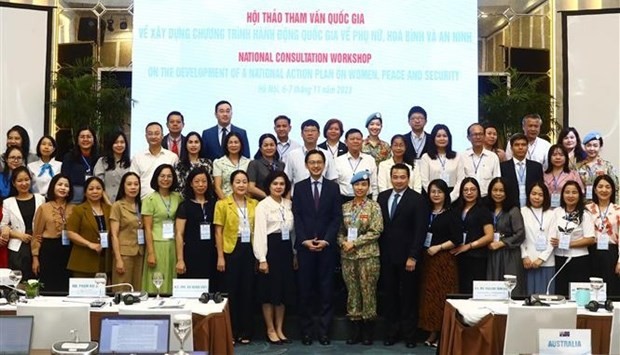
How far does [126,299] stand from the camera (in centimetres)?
430

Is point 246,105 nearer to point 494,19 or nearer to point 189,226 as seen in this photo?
point 189,226

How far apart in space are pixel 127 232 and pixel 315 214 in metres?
Result: 1.43

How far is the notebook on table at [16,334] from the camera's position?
298 centimetres

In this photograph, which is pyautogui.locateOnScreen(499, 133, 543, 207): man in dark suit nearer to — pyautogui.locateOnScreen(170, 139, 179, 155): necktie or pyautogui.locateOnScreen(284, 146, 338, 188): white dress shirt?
pyautogui.locateOnScreen(284, 146, 338, 188): white dress shirt

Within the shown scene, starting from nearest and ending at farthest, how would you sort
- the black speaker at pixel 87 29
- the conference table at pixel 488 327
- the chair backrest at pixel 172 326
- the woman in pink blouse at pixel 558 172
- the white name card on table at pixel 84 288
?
the chair backrest at pixel 172 326
the conference table at pixel 488 327
the white name card on table at pixel 84 288
the woman in pink blouse at pixel 558 172
the black speaker at pixel 87 29

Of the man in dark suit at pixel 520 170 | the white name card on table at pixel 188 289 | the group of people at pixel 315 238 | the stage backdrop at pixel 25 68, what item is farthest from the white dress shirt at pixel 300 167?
the stage backdrop at pixel 25 68

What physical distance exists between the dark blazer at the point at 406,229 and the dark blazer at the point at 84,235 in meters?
2.13

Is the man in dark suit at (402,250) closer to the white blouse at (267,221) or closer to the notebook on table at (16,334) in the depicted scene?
the white blouse at (267,221)

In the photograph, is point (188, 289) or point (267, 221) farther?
point (267, 221)

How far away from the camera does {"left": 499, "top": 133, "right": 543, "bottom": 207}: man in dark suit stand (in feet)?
19.7

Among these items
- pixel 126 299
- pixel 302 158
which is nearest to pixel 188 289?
pixel 126 299

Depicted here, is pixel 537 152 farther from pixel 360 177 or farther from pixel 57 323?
pixel 57 323

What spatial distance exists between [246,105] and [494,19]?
10.2ft

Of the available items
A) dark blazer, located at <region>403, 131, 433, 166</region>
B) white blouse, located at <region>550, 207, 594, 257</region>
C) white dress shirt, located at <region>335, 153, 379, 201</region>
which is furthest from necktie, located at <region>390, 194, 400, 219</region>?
white blouse, located at <region>550, 207, 594, 257</region>
